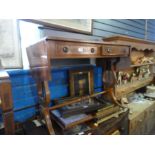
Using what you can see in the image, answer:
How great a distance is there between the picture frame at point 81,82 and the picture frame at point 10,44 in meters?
0.54

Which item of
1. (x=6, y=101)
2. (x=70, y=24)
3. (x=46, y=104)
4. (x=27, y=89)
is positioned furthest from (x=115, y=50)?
(x=6, y=101)

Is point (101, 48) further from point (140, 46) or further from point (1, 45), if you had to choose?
point (140, 46)

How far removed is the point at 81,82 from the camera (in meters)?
1.48

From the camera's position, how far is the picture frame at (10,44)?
3.65ft

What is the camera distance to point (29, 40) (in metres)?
1.25

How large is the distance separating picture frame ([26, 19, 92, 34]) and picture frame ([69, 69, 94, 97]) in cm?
48

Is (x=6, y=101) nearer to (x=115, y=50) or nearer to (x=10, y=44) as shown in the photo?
(x=10, y=44)

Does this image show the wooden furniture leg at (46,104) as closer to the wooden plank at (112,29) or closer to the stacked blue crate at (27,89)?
the stacked blue crate at (27,89)

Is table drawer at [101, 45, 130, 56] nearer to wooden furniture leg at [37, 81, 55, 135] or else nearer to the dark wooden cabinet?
the dark wooden cabinet

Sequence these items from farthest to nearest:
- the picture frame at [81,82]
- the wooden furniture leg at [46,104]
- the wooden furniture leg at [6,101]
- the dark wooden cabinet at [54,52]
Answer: the picture frame at [81,82] < the wooden furniture leg at [46,104] < the dark wooden cabinet at [54,52] < the wooden furniture leg at [6,101]

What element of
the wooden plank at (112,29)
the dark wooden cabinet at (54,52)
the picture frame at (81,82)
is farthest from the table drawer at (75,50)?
the wooden plank at (112,29)

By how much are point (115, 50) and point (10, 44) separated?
3.07 ft

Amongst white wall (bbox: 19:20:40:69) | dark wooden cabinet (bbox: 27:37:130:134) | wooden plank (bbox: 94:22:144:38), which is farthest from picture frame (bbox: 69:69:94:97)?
wooden plank (bbox: 94:22:144:38)
